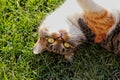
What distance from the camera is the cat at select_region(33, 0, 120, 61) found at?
2.31 m

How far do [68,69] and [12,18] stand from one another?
19.4 inches

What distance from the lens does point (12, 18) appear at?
9.09 ft

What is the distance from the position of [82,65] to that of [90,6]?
0.45 metres

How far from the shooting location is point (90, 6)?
225cm

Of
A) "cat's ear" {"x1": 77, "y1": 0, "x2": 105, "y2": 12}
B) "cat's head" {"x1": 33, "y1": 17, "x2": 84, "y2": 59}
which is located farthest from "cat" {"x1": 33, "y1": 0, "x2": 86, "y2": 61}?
"cat's ear" {"x1": 77, "y1": 0, "x2": 105, "y2": 12}

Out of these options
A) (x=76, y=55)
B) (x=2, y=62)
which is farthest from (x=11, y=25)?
(x=76, y=55)

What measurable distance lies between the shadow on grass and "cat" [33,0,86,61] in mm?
146

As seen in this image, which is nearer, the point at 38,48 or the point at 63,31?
the point at 63,31

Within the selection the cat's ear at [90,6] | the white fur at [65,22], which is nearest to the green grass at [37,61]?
the white fur at [65,22]

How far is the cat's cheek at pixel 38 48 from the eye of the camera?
97.5 inches

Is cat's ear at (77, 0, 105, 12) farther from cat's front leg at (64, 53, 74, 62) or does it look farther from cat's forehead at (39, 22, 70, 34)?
cat's front leg at (64, 53, 74, 62)

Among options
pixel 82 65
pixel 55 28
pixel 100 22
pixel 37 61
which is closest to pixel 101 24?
pixel 100 22

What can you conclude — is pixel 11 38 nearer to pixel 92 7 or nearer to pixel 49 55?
pixel 49 55

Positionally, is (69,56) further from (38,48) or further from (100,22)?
(100,22)
